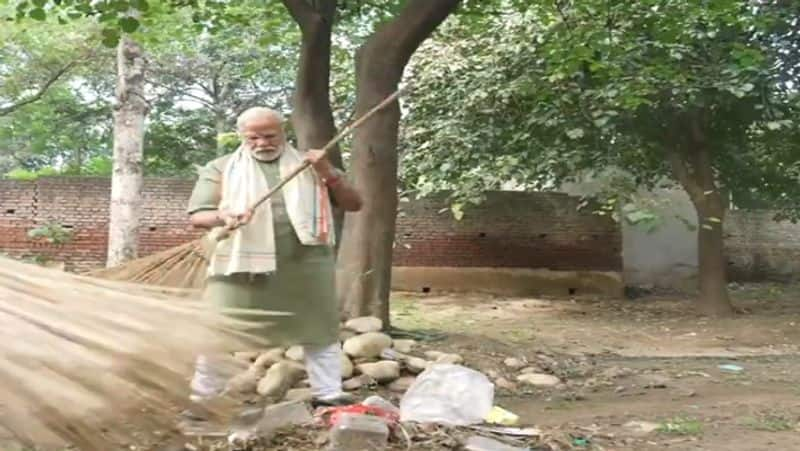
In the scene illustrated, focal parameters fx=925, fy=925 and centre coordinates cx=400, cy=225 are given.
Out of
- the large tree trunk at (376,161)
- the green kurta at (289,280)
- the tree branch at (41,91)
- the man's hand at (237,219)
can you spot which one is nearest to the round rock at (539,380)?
the large tree trunk at (376,161)

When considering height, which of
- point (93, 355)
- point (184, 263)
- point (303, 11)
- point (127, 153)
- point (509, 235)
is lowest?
point (93, 355)

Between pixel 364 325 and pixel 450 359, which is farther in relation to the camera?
pixel 364 325

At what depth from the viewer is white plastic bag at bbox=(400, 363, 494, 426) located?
380 cm

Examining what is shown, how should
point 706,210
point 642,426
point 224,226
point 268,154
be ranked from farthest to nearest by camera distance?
point 706,210, point 642,426, point 268,154, point 224,226

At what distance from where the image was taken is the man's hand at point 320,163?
342 centimetres

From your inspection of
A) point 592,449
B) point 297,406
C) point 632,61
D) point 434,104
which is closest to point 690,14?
point 632,61

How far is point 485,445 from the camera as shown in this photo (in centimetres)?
352

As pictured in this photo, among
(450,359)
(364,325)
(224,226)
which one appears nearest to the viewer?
(224,226)

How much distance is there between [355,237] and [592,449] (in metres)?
3.09

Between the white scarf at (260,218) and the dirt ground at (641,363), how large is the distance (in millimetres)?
1497

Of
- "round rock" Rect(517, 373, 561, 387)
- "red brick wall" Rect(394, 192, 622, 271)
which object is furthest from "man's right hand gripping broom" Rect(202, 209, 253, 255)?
"red brick wall" Rect(394, 192, 622, 271)

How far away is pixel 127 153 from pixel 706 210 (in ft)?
20.9

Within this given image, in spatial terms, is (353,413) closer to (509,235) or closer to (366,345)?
(366,345)

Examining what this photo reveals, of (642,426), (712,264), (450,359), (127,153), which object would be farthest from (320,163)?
(712,264)
